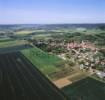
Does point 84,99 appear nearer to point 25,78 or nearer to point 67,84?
point 67,84

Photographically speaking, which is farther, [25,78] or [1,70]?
[1,70]

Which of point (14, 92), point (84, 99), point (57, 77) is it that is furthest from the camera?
point (57, 77)

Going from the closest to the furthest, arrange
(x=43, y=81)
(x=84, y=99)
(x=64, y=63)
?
(x=84, y=99) → (x=43, y=81) → (x=64, y=63)

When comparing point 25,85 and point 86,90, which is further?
point 25,85

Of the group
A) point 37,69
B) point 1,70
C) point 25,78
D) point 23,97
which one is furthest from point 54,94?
point 1,70
